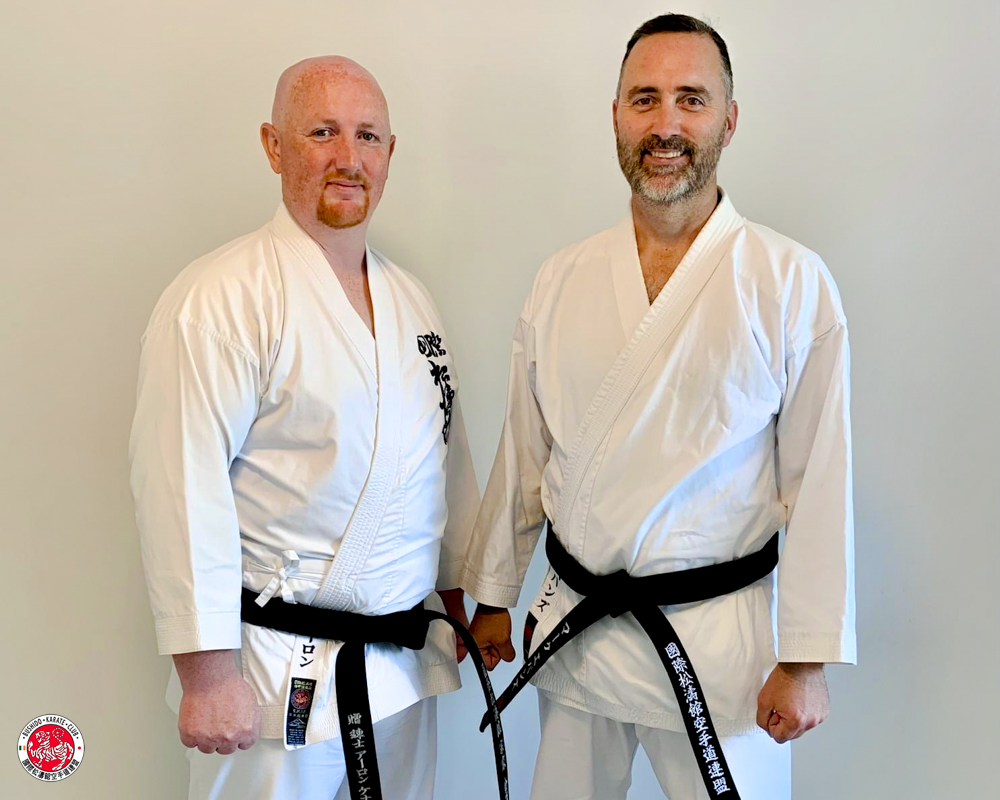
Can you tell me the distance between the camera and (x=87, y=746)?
7.56ft

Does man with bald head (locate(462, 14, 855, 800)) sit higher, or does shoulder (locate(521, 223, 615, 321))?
shoulder (locate(521, 223, 615, 321))

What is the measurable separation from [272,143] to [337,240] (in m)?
0.27

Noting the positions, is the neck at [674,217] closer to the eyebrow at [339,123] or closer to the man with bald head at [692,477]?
the man with bald head at [692,477]

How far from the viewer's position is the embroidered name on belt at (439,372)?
2.03m

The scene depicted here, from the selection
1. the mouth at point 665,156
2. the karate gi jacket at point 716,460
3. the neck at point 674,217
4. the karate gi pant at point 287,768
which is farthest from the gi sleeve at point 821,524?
the karate gi pant at point 287,768

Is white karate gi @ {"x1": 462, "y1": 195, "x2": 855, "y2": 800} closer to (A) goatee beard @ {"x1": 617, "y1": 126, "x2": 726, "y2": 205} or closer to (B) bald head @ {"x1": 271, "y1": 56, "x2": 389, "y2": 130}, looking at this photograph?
(A) goatee beard @ {"x1": 617, "y1": 126, "x2": 726, "y2": 205}

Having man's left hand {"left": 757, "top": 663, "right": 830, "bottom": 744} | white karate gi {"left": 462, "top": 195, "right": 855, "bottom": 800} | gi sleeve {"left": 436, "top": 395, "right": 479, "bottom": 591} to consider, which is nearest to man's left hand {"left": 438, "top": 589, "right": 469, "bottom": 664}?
gi sleeve {"left": 436, "top": 395, "right": 479, "bottom": 591}

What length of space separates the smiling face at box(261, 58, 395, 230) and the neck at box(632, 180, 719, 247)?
1.91 feet

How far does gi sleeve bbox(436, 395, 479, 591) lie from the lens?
2.18m

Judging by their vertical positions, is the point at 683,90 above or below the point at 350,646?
above

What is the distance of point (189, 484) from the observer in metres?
1.66

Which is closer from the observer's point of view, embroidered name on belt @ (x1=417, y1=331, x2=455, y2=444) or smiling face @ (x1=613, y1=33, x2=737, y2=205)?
smiling face @ (x1=613, y1=33, x2=737, y2=205)

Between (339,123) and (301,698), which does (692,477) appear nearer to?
(301,698)

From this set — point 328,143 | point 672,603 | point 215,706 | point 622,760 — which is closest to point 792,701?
point 672,603
